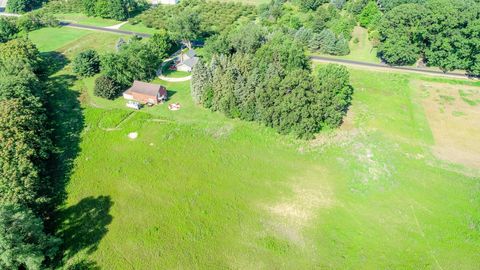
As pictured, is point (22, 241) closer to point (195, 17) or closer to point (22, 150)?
point (22, 150)

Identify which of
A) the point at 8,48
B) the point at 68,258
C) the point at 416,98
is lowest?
the point at 68,258

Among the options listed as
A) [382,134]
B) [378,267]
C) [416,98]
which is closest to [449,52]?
[416,98]

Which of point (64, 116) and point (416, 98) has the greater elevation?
point (416, 98)

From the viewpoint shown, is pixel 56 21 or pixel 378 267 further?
pixel 56 21

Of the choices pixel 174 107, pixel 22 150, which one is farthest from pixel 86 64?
pixel 22 150

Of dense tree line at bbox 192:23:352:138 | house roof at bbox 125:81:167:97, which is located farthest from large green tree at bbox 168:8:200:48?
house roof at bbox 125:81:167:97

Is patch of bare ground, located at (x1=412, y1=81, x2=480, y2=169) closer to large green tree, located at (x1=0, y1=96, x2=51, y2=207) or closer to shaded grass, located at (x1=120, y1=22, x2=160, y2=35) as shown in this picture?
large green tree, located at (x1=0, y1=96, x2=51, y2=207)

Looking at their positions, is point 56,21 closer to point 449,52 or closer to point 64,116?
→ point 64,116
